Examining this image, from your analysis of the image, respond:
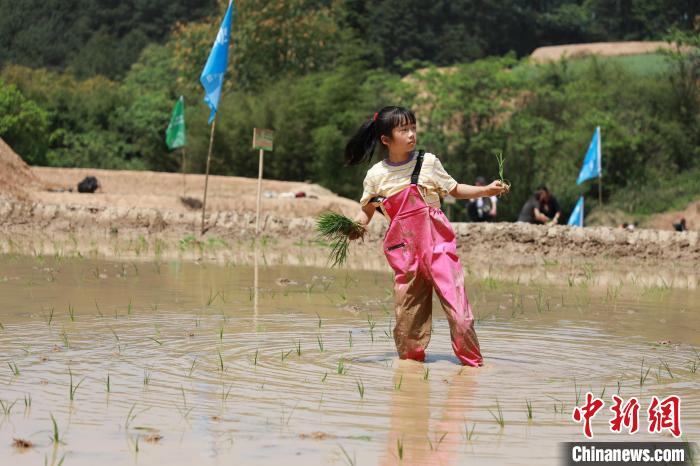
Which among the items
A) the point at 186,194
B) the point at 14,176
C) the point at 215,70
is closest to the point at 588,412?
the point at 215,70

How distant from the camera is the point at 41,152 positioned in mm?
40719

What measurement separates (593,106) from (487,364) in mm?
31529

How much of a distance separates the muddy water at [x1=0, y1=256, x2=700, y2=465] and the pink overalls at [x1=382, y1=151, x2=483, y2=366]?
0.20 m

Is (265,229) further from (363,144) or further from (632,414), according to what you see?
(632,414)

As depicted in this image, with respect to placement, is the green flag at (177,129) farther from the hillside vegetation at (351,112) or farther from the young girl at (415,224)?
the young girl at (415,224)

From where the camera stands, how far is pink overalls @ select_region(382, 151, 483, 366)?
7.15 meters

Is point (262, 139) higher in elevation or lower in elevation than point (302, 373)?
higher

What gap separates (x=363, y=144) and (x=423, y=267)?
2.45 feet

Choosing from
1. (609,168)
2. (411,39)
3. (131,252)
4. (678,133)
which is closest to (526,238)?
(131,252)

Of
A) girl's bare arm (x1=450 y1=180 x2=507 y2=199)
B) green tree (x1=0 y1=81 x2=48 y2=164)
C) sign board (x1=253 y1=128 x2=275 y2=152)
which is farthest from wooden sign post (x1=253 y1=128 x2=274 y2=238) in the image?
green tree (x1=0 y1=81 x2=48 y2=164)

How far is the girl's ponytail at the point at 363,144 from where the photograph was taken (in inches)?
289

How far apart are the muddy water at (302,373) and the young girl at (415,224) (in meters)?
0.27

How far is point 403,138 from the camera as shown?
717cm

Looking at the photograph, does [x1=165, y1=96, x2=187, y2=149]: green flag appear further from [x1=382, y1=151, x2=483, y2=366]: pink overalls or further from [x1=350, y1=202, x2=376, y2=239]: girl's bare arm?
[x1=382, y1=151, x2=483, y2=366]: pink overalls
